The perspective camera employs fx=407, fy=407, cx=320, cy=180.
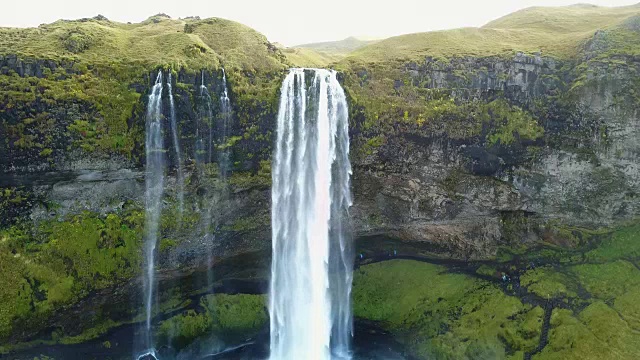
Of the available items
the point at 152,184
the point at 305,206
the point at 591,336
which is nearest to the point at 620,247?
the point at 591,336

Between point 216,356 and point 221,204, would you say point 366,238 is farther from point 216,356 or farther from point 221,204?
point 216,356

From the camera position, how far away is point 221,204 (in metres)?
26.0

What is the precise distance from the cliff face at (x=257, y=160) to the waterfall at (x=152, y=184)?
1.48ft

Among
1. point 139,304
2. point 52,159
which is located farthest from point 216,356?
point 52,159

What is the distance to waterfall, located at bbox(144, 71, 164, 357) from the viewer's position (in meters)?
23.6

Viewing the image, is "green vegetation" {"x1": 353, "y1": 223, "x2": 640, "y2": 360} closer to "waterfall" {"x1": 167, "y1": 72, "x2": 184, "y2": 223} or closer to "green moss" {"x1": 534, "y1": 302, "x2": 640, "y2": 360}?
"green moss" {"x1": 534, "y1": 302, "x2": 640, "y2": 360}

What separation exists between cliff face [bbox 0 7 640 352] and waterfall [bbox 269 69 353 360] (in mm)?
1104

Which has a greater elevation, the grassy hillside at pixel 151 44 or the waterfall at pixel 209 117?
the grassy hillside at pixel 151 44

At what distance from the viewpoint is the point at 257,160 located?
1021 inches

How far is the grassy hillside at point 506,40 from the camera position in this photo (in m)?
28.5

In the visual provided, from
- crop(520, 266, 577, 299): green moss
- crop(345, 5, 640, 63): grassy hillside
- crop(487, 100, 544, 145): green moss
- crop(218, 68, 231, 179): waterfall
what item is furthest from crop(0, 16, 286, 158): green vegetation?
crop(520, 266, 577, 299): green moss

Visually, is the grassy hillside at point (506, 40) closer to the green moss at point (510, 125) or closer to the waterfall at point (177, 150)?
the green moss at point (510, 125)

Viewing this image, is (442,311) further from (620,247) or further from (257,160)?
(257,160)

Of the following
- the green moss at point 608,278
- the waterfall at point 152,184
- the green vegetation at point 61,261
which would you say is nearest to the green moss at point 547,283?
the green moss at point 608,278
